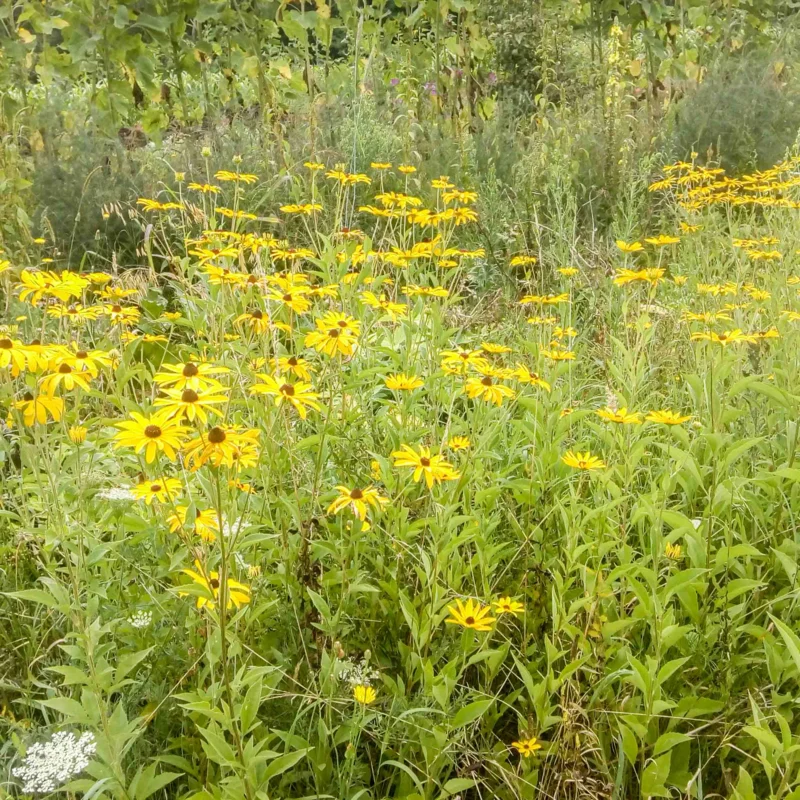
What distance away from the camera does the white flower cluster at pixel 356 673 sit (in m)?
1.24

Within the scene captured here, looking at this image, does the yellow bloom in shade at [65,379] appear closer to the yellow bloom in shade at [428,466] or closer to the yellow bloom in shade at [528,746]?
the yellow bloom in shade at [428,466]

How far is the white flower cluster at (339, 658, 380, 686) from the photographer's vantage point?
1.24m

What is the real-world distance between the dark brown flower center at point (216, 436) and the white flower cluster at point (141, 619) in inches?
21.1

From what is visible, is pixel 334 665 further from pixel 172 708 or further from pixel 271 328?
pixel 271 328

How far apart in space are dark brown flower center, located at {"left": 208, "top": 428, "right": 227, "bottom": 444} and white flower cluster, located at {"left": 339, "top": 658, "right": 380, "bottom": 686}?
48cm

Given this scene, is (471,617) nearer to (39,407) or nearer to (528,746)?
(528,746)

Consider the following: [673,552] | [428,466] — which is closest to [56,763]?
[428,466]

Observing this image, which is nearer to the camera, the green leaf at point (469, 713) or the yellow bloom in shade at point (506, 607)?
the green leaf at point (469, 713)

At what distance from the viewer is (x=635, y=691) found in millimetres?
1327

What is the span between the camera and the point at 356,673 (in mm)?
1300

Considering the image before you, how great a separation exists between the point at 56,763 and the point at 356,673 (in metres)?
0.45

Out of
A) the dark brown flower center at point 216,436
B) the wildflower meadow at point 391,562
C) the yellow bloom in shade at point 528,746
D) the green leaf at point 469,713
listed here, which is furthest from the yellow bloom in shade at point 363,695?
the dark brown flower center at point 216,436

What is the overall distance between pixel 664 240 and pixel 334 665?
1.48m

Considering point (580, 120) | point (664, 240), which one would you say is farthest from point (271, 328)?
point (580, 120)
